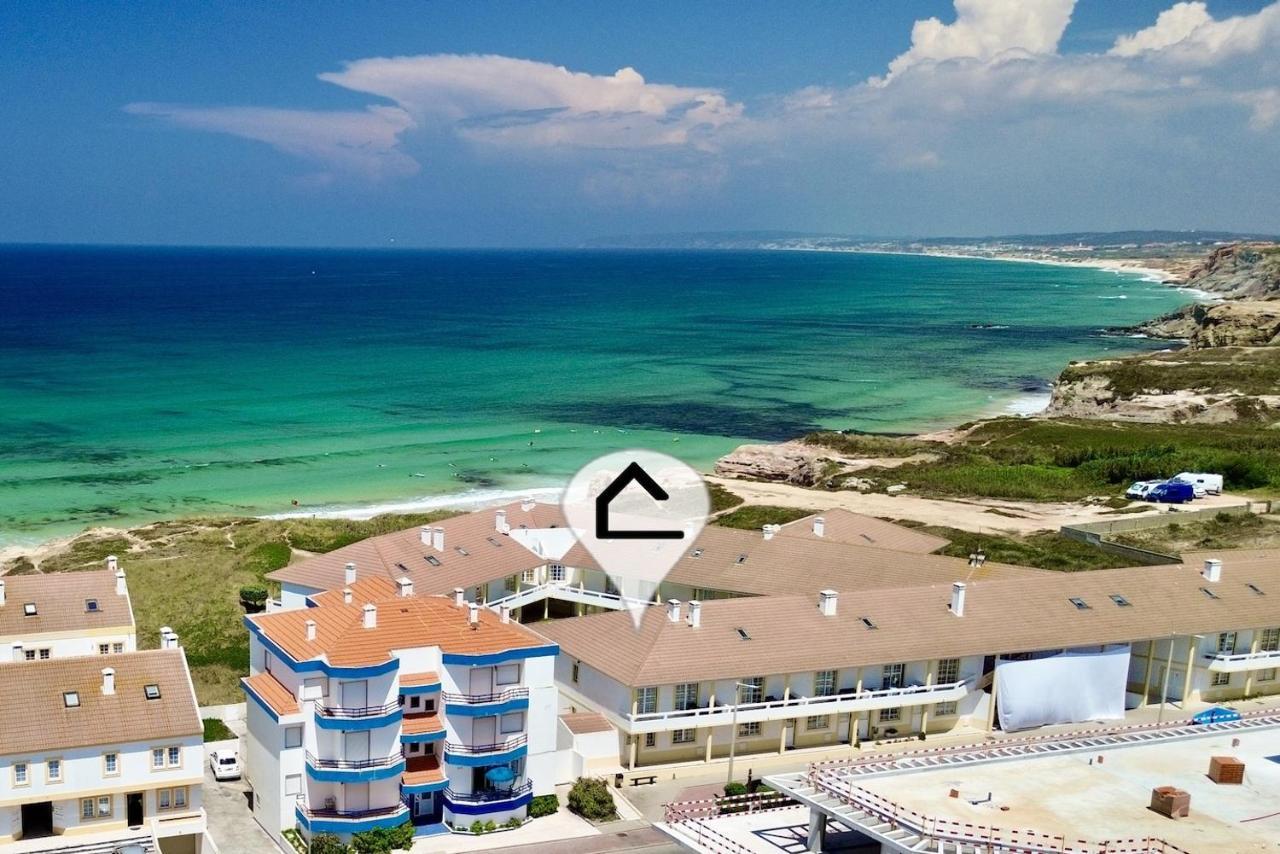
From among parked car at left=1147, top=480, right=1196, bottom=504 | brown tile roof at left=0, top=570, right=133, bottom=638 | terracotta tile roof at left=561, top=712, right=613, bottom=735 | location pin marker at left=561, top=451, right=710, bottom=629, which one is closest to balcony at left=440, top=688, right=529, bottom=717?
terracotta tile roof at left=561, top=712, right=613, bottom=735

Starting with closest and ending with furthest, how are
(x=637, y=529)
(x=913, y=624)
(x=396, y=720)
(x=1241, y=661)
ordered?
(x=396, y=720)
(x=913, y=624)
(x=1241, y=661)
(x=637, y=529)

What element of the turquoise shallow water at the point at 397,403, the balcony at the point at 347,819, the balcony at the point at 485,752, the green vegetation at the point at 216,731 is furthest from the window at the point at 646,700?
the turquoise shallow water at the point at 397,403

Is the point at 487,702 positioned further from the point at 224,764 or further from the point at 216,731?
the point at 216,731

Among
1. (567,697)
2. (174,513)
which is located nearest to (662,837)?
(567,697)

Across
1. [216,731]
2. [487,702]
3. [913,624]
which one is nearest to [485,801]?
[487,702]

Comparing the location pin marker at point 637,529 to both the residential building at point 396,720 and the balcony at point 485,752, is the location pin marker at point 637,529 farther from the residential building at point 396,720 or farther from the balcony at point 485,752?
the balcony at point 485,752

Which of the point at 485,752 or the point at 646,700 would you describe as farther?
the point at 646,700
